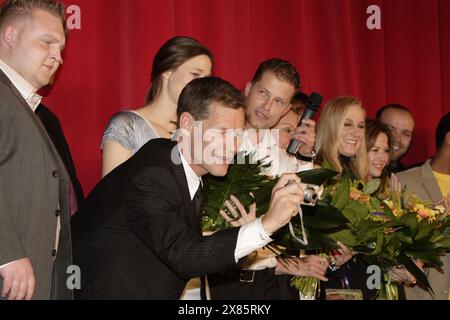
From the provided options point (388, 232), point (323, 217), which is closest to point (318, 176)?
point (323, 217)

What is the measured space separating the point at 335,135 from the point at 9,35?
174 centimetres

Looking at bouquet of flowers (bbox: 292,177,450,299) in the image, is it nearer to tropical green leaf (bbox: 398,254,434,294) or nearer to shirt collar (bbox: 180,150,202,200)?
tropical green leaf (bbox: 398,254,434,294)

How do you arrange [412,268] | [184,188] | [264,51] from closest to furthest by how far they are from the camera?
[184,188] < [412,268] < [264,51]

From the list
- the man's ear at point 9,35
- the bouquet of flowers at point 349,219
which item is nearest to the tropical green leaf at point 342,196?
the bouquet of flowers at point 349,219

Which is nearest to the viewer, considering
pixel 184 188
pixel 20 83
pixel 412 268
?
pixel 184 188

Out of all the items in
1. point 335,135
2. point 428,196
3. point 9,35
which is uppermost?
point 9,35

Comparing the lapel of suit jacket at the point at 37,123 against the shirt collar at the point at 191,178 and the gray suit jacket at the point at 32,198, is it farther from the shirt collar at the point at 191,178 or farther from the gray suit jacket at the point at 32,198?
the shirt collar at the point at 191,178

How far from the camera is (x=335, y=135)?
12.2 feet

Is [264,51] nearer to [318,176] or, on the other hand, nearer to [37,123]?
[318,176]

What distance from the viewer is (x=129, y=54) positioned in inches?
147

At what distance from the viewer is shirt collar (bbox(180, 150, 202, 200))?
7.61ft

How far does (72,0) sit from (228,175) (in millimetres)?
1305

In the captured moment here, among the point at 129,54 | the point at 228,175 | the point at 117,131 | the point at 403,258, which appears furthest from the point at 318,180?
the point at 129,54

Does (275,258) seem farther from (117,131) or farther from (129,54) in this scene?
(129,54)
